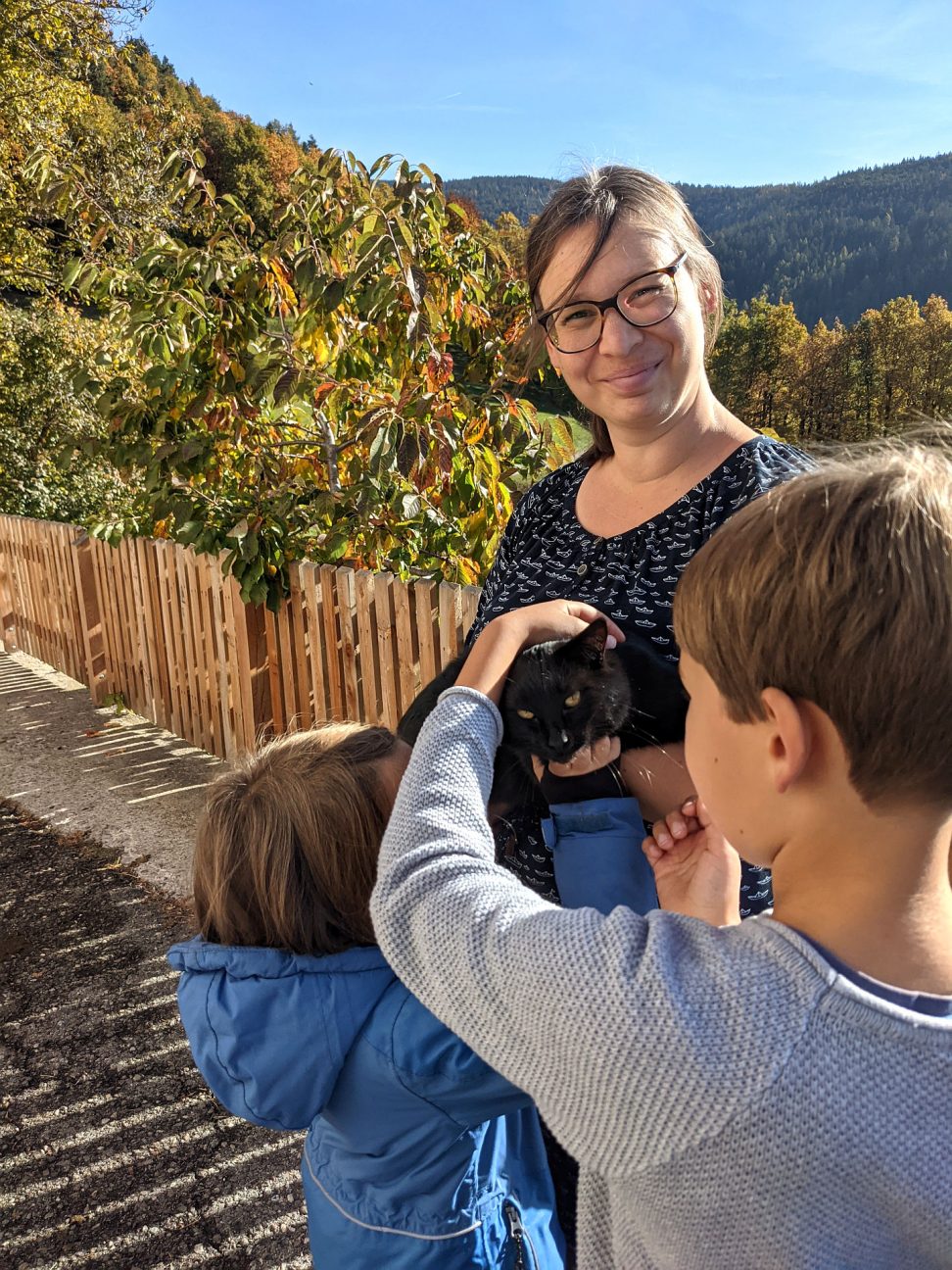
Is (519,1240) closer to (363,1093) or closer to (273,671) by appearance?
(363,1093)

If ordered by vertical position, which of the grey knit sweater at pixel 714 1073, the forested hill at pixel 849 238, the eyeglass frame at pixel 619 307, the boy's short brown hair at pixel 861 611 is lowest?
the grey knit sweater at pixel 714 1073

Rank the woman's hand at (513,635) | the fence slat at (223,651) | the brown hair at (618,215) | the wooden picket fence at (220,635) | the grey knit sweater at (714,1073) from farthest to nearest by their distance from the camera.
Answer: the fence slat at (223,651) < the wooden picket fence at (220,635) < the brown hair at (618,215) < the woman's hand at (513,635) < the grey knit sweater at (714,1073)

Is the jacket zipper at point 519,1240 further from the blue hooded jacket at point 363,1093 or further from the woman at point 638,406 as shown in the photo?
the woman at point 638,406

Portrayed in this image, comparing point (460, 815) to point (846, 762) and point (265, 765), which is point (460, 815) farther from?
point (265, 765)

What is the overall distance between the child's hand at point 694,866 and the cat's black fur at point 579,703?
28 centimetres

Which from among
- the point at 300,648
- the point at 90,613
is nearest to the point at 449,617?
the point at 300,648

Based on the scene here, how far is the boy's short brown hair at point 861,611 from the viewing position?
67 centimetres

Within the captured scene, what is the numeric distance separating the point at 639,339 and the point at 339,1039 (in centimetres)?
124

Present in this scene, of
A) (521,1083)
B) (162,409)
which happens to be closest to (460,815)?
(521,1083)

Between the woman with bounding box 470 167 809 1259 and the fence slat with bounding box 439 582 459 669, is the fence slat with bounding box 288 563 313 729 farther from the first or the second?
the woman with bounding box 470 167 809 1259

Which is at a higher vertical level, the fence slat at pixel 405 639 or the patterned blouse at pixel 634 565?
the patterned blouse at pixel 634 565

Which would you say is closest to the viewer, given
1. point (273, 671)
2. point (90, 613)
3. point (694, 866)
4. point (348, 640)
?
point (694, 866)

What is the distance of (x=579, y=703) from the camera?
5.24 ft

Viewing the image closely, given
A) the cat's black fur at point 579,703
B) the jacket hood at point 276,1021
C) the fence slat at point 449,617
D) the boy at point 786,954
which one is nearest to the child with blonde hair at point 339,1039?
the jacket hood at point 276,1021
